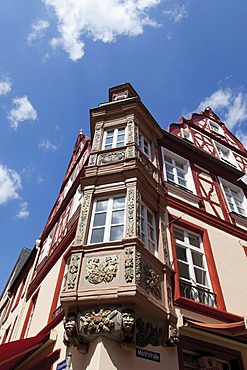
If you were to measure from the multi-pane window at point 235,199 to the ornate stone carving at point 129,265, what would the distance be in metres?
6.23

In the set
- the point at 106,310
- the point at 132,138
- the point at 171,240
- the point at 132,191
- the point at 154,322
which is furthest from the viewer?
the point at 132,138

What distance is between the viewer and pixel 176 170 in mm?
10812

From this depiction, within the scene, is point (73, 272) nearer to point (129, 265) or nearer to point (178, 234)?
point (129, 265)

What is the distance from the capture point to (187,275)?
7.81 m

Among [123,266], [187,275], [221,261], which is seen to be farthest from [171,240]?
[123,266]

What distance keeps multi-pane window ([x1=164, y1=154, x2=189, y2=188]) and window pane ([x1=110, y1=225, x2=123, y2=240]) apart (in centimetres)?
386

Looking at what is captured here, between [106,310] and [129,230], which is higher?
[129,230]

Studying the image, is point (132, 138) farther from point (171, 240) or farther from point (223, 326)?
point (223, 326)

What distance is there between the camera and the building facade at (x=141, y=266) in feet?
17.6

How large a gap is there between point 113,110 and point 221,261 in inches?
227

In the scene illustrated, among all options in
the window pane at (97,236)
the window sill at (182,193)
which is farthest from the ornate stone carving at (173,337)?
the window sill at (182,193)

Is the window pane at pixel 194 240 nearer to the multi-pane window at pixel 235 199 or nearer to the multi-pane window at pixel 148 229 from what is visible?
the multi-pane window at pixel 148 229

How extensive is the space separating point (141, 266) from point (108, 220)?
141 cm

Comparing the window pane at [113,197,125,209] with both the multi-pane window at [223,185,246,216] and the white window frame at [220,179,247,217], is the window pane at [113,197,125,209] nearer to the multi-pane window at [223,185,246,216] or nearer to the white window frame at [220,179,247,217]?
the white window frame at [220,179,247,217]
